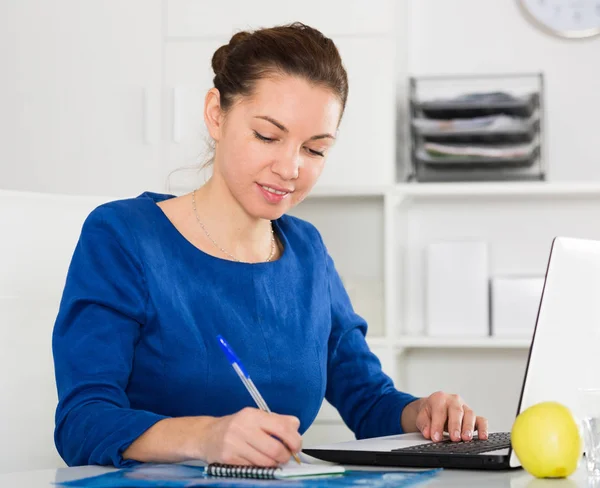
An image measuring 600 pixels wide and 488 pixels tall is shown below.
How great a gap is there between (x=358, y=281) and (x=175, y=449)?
163 cm

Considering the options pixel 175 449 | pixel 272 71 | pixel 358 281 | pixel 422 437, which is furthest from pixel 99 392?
pixel 358 281

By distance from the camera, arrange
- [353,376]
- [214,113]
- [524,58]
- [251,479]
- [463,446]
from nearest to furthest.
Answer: [251,479], [463,446], [214,113], [353,376], [524,58]

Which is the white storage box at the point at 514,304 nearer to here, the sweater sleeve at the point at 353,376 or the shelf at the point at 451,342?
the shelf at the point at 451,342

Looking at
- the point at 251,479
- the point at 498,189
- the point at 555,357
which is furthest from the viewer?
the point at 498,189

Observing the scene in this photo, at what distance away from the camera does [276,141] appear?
153 cm

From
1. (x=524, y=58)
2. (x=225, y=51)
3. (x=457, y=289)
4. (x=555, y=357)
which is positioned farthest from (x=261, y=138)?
(x=524, y=58)

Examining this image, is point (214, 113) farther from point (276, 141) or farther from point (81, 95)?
point (81, 95)

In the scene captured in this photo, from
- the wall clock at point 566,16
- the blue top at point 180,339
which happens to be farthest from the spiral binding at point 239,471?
the wall clock at point 566,16

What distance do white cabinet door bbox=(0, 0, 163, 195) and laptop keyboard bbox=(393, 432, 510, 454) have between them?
64.0 inches

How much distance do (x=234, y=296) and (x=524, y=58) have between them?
5.70 ft

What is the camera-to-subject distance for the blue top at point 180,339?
4.27 ft

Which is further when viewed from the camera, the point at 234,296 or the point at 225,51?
the point at 225,51

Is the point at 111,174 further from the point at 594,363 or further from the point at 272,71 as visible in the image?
the point at 594,363

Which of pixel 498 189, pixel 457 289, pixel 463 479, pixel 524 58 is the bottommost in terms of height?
pixel 463 479
